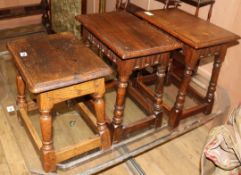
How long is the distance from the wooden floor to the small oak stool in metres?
0.19

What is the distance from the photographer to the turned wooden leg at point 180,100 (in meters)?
1.57

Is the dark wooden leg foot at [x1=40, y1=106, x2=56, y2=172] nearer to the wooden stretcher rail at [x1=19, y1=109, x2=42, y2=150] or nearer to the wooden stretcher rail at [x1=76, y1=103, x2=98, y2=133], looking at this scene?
the wooden stretcher rail at [x1=19, y1=109, x2=42, y2=150]

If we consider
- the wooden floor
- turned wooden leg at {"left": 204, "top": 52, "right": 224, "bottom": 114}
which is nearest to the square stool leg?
the wooden floor

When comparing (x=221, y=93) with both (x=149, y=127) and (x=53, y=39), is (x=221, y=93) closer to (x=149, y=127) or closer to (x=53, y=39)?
(x=149, y=127)

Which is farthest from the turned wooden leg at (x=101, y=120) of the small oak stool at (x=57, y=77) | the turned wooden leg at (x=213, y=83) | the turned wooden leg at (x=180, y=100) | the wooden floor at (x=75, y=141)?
the turned wooden leg at (x=213, y=83)

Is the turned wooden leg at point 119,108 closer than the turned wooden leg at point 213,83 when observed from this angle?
Yes

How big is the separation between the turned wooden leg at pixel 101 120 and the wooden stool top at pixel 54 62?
138mm

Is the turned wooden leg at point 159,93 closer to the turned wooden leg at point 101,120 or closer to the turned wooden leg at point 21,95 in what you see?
the turned wooden leg at point 101,120

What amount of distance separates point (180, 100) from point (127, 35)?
49cm

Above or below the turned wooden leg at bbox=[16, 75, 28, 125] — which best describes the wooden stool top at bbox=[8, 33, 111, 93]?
above

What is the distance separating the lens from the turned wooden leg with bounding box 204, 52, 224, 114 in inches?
67.1

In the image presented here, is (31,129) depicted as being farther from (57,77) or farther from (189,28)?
(189,28)

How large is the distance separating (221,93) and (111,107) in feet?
2.49

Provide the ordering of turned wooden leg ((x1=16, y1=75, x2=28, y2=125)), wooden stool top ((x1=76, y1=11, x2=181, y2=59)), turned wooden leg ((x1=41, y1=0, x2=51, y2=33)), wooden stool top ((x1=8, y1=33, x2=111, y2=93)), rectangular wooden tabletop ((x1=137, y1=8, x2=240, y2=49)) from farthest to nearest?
turned wooden leg ((x1=41, y1=0, x2=51, y2=33))
turned wooden leg ((x1=16, y1=75, x2=28, y2=125))
rectangular wooden tabletop ((x1=137, y1=8, x2=240, y2=49))
wooden stool top ((x1=76, y1=11, x2=181, y2=59))
wooden stool top ((x1=8, y1=33, x2=111, y2=93))
